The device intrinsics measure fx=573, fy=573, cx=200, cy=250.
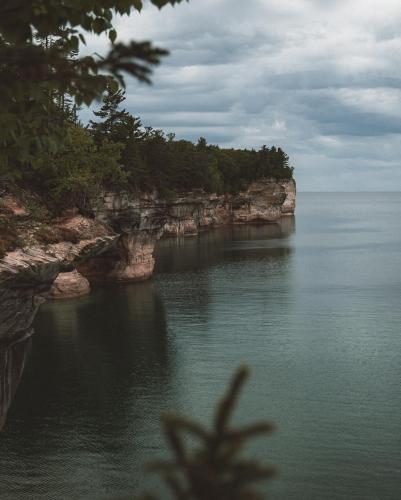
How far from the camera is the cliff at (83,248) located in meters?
30.1

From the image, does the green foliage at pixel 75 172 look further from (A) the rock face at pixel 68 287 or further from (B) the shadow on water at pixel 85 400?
(B) the shadow on water at pixel 85 400

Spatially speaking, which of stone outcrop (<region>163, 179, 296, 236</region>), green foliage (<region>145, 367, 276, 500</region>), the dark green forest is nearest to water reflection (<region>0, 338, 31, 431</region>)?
the dark green forest

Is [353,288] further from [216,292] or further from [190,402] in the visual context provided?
[190,402]

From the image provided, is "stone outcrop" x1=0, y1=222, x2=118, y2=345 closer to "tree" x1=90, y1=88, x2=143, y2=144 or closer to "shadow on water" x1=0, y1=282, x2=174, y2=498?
"shadow on water" x1=0, y1=282, x2=174, y2=498

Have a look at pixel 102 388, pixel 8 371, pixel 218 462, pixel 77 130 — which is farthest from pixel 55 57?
pixel 77 130

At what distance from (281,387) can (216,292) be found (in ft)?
114

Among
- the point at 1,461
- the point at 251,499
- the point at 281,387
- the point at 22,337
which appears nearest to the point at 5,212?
the point at 22,337

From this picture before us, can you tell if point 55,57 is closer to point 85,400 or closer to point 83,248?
point 85,400

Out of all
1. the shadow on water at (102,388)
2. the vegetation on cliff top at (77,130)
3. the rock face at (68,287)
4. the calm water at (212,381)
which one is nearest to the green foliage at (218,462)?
the vegetation on cliff top at (77,130)

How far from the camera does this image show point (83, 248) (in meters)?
Result: 59.8

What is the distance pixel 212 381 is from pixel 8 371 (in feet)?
46.1

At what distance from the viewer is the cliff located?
30.1 m

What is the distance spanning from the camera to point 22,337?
31.3m

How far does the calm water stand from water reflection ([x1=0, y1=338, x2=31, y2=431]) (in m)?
1.74
